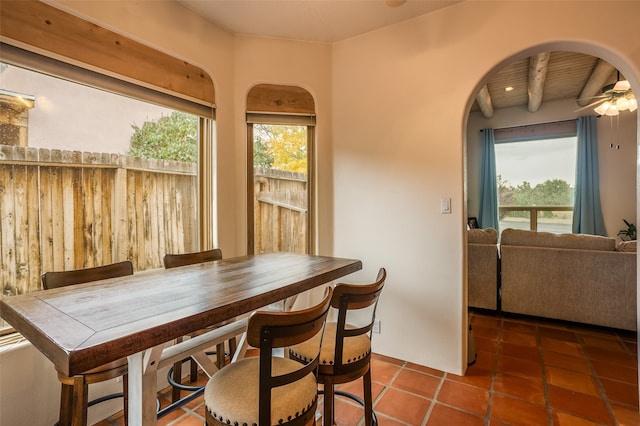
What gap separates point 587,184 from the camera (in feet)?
18.0

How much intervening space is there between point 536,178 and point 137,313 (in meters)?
7.09

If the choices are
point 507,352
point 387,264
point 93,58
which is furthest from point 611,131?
point 93,58

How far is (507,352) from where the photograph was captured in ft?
8.75

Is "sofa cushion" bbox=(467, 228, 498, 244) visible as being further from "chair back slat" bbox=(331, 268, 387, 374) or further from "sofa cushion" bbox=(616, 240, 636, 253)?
"chair back slat" bbox=(331, 268, 387, 374)

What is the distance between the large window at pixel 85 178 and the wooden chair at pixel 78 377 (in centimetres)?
43

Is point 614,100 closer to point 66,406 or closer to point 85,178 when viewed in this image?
point 85,178

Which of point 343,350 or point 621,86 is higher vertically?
point 621,86

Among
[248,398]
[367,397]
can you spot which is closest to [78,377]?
[248,398]

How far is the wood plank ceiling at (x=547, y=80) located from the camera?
13.2 ft

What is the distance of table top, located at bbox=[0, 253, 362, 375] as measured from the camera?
2.72 feet

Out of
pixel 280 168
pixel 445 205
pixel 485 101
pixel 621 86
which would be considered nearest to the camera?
pixel 445 205

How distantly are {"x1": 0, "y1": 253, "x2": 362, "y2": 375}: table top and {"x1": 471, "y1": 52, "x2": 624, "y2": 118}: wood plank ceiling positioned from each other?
360 cm

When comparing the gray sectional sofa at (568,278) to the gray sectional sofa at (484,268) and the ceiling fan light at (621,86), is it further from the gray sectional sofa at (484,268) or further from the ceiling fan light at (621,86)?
the ceiling fan light at (621,86)

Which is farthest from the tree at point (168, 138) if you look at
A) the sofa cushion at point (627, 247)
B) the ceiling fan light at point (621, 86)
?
the ceiling fan light at point (621, 86)
